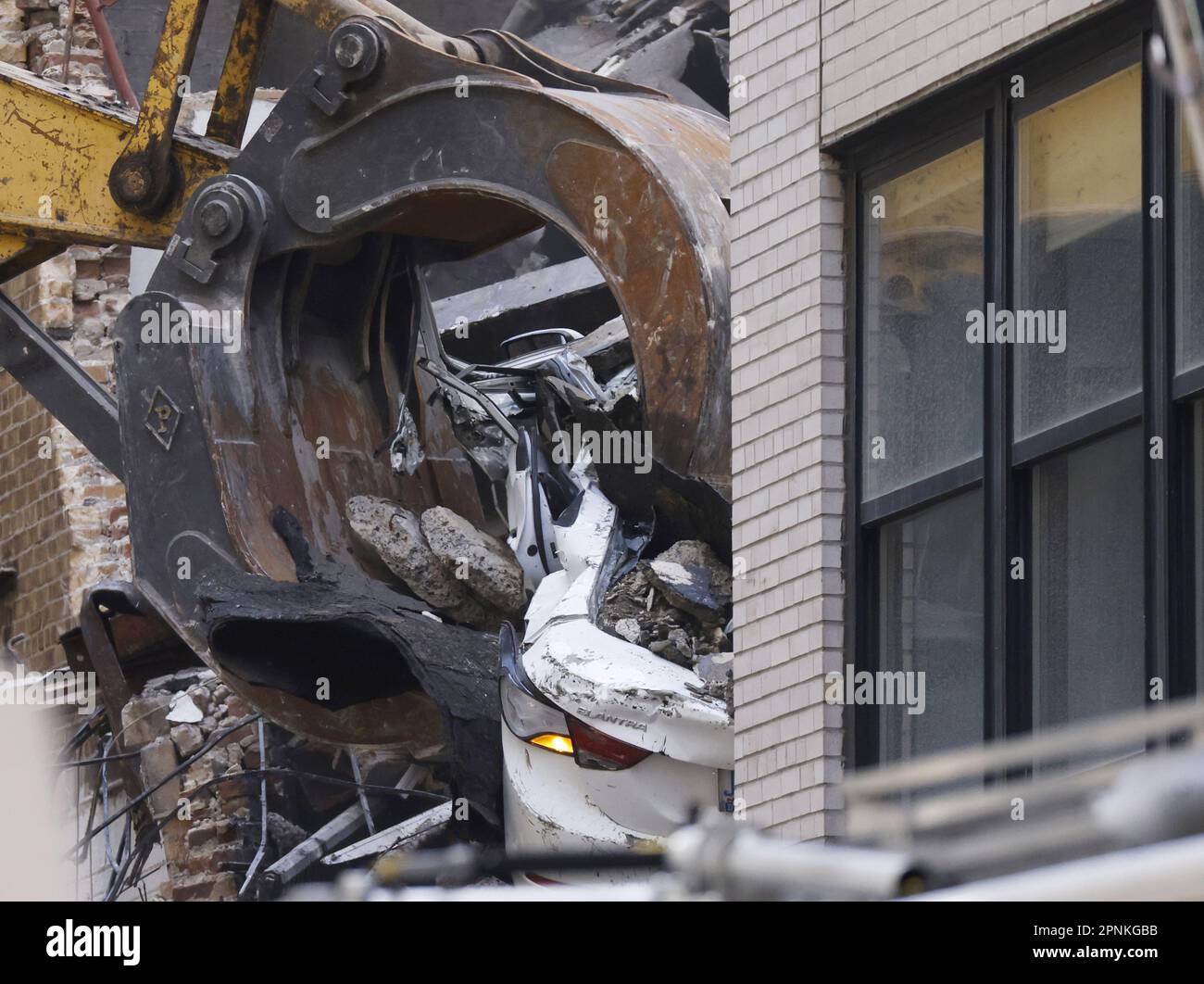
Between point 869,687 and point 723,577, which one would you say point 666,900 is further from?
point 723,577

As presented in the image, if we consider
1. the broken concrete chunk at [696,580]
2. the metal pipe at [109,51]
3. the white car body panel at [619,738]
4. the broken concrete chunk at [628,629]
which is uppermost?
the metal pipe at [109,51]

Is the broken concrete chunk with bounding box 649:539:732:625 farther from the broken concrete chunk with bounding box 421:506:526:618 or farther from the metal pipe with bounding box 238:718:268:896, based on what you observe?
the metal pipe with bounding box 238:718:268:896

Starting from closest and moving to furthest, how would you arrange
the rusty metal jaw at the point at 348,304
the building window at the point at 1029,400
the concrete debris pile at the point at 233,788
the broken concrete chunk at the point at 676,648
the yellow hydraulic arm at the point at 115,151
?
1. the building window at the point at 1029,400
2. the broken concrete chunk at the point at 676,648
3. the rusty metal jaw at the point at 348,304
4. the yellow hydraulic arm at the point at 115,151
5. the concrete debris pile at the point at 233,788

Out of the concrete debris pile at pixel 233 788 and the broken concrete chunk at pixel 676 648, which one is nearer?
the broken concrete chunk at pixel 676 648

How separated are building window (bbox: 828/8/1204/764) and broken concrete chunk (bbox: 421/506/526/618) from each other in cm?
423

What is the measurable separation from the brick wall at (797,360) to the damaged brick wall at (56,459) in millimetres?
10388

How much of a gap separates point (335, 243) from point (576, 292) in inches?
196

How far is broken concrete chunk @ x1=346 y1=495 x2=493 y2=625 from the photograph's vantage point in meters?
11.3

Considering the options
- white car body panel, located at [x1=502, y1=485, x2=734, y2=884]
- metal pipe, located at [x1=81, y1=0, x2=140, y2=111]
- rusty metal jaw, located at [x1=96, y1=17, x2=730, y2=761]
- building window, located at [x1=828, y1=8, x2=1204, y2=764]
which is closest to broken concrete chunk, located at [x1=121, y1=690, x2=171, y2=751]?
rusty metal jaw, located at [x1=96, y1=17, x2=730, y2=761]

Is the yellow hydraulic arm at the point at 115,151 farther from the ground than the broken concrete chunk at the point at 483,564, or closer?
farther from the ground

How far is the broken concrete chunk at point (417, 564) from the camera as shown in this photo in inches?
444

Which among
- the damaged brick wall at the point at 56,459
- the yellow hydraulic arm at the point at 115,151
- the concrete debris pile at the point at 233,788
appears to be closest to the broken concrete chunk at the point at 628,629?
the yellow hydraulic arm at the point at 115,151

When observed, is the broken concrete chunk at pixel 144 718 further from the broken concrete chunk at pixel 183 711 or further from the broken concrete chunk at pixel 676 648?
the broken concrete chunk at pixel 676 648

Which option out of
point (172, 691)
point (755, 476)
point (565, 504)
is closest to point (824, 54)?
point (755, 476)
